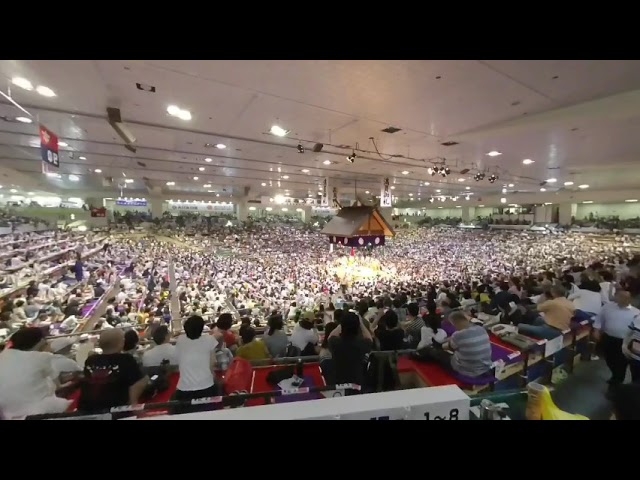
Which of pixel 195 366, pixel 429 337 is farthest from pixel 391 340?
pixel 195 366

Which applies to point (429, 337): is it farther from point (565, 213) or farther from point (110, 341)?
point (565, 213)

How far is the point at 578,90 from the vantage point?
392 cm

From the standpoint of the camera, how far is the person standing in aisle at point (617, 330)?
124 inches

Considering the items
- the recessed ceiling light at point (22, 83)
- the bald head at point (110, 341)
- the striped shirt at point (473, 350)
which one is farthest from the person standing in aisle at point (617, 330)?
the recessed ceiling light at point (22, 83)

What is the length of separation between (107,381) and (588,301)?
574 centimetres

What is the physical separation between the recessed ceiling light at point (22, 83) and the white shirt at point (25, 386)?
12.1ft

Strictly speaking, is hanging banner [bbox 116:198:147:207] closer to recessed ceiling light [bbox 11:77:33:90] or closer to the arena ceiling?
the arena ceiling

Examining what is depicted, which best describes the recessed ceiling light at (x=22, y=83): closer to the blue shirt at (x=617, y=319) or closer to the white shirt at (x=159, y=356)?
the white shirt at (x=159, y=356)

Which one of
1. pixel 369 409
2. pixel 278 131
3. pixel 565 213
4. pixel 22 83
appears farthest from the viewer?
pixel 565 213

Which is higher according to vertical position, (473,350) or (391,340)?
(473,350)

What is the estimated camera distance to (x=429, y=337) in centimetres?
323
